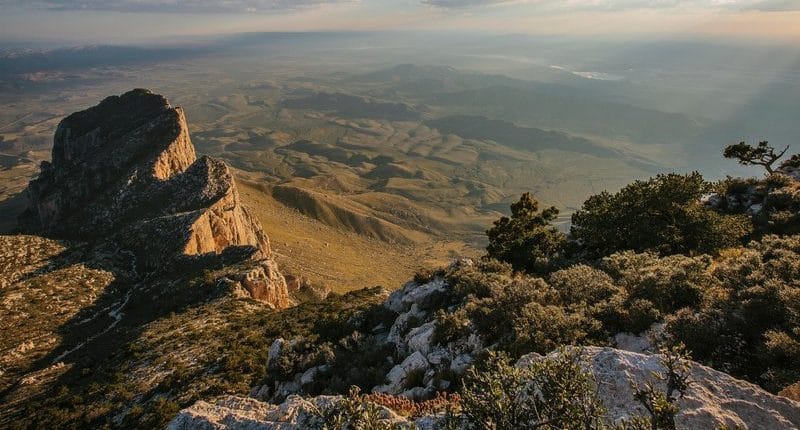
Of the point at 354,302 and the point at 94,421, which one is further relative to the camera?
the point at 354,302

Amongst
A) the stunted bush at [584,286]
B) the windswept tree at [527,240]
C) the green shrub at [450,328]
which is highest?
the stunted bush at [584,286]

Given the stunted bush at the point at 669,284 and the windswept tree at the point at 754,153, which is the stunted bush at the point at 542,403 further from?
the windswept tree at the point at 754,153

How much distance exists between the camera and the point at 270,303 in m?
54.2

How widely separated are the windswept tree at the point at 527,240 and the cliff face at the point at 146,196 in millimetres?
31691

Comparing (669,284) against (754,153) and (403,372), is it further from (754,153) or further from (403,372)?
(754,153)

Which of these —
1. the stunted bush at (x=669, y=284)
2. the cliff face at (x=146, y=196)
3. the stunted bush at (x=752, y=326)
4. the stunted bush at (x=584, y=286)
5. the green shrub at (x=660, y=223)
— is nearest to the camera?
the stunted bush at (x=752, y=326)

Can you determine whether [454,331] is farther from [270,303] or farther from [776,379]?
[270,303]

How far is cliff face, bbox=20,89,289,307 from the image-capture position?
62.1 meters

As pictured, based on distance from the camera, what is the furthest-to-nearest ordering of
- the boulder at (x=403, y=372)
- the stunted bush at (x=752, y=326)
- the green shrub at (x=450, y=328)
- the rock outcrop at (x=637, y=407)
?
the green shrub at (x=450, y=328) → the boulder at (x=403, y=372) → the stunted bush at (x=752, y=326) → the rock outcrop at (x=637, y=407)

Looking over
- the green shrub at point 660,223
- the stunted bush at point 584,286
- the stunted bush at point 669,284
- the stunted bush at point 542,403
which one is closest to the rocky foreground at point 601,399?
the stunted bush at point 542,403

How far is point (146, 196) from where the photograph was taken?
78562 millimetres

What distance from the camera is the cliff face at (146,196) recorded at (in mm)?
62062

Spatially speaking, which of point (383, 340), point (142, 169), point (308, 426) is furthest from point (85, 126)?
point (308, 426)

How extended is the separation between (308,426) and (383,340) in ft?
47.1
